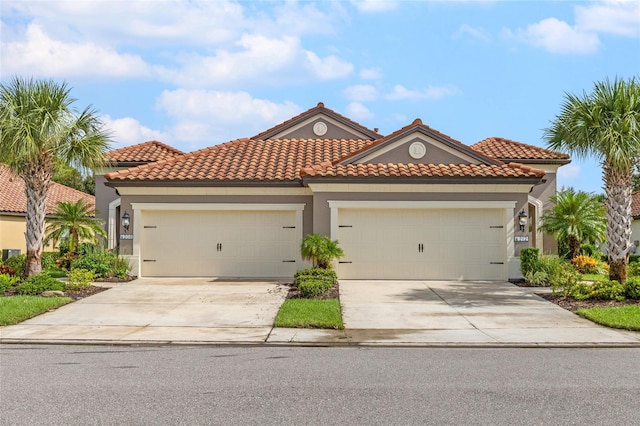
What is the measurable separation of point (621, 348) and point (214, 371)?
633cm

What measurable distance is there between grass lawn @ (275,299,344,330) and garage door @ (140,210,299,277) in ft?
16.4

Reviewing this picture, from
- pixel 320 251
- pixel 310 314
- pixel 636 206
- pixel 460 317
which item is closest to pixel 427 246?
pixel 320 251

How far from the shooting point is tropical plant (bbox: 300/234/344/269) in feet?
53.0

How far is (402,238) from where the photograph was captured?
17.9 meters

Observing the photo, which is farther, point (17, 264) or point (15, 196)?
point (15, 196)

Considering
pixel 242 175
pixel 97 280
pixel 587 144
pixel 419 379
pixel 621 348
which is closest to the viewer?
pixel 419 379

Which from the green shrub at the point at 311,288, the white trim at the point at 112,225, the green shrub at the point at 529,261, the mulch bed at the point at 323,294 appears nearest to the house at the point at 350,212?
the green shrub at the point at 529,261

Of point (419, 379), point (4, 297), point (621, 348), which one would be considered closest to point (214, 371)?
point (419, 379)

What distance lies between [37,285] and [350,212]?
338 inches

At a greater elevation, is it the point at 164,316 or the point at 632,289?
the point at 632,289

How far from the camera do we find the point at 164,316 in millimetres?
12156

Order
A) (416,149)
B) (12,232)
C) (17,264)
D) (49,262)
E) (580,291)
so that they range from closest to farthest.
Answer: (580,291), (416,149), (17,264), (49,262), (12,232)

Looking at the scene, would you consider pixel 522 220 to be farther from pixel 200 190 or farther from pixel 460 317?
pixel 200 190

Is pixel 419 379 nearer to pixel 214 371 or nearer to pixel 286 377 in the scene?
pixel 286 377
